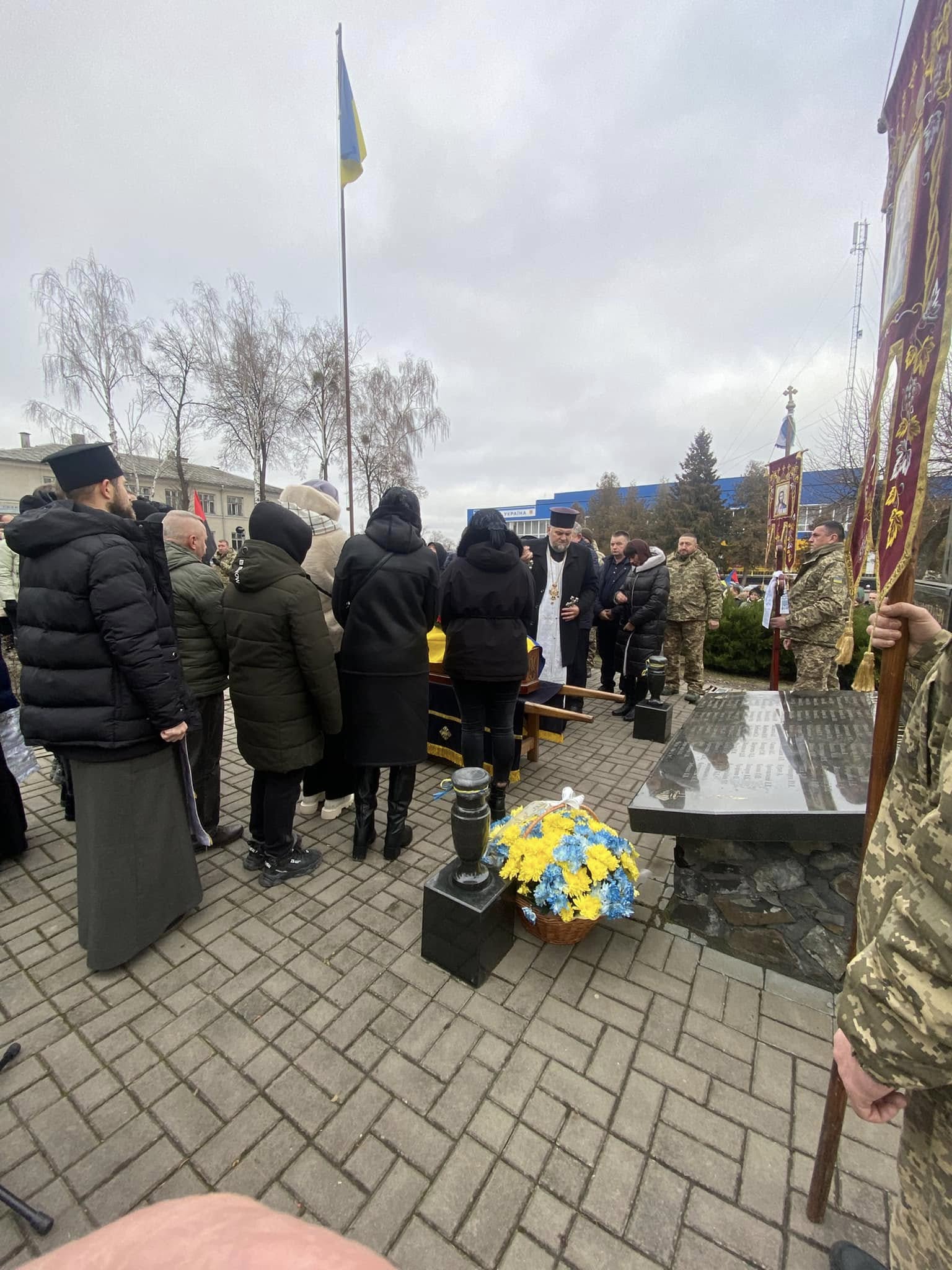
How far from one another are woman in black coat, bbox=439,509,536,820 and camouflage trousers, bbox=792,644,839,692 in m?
4.02

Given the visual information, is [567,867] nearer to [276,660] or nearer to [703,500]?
[276,660]

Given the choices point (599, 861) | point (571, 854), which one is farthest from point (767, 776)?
point (571, 854)

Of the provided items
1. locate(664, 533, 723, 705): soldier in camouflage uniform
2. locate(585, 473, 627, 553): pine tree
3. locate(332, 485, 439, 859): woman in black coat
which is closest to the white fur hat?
locate(332, 485, 439, 859): woman in black coat

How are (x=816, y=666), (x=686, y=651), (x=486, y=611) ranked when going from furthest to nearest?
(x=686, y=651), (x=816, y=666), (x=486, y=611)

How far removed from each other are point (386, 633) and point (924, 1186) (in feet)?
8.81

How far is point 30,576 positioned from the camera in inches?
84.8

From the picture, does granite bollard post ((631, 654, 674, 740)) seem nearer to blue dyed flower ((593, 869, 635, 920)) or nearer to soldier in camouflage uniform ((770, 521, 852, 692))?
soldier in camouflage uniform ((770, 521, 852, 692))

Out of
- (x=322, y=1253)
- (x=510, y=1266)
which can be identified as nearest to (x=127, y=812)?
(x=510, y=1266)

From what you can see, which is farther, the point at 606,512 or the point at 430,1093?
the point at 606,512

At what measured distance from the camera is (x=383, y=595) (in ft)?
9.93

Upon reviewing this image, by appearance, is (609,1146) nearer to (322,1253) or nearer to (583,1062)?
(583,1062)

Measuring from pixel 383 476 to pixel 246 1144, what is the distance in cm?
2665

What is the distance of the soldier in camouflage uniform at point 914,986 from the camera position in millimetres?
826

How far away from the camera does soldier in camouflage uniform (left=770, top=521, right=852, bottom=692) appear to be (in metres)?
5.48
